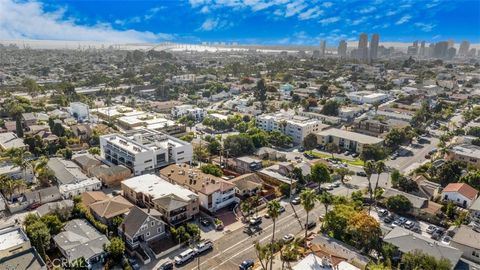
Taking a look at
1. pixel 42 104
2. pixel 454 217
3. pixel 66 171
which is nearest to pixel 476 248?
pixel 454 217

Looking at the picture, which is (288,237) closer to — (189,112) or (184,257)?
(184,257)

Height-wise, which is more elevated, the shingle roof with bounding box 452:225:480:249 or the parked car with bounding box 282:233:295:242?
the shingle roof with bounding box 452:225:480:249

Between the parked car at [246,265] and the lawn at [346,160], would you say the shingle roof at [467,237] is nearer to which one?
the parked car at [246,265]

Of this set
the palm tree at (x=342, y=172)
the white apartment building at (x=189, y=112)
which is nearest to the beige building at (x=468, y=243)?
the palm tree at (x=342, y=172)

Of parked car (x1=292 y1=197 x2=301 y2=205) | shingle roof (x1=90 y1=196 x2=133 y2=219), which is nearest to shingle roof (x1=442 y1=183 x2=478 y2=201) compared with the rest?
parked car (x1=292 y1=197 x2=301 y2=205)

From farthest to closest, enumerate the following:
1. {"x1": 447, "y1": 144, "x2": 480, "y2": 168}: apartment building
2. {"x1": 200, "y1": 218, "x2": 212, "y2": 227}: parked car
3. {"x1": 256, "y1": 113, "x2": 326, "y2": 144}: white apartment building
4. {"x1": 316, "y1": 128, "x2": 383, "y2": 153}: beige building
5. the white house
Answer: {"x1": 256, "y1": 113, "x2": 326, "y2": 144}: white apartment building → {"x1": 316, "y1": 128, "x2": 383, "y2": 153}: beige building → {"x1": 447, "y1": 144, "x2": 480, "y2": 168}: apartment building → the white house → {"x1": 200, "y1": 218, "x2": 212, "y2": 227}: parked car

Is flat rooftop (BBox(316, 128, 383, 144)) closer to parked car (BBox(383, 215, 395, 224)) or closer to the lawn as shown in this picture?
the lawn
